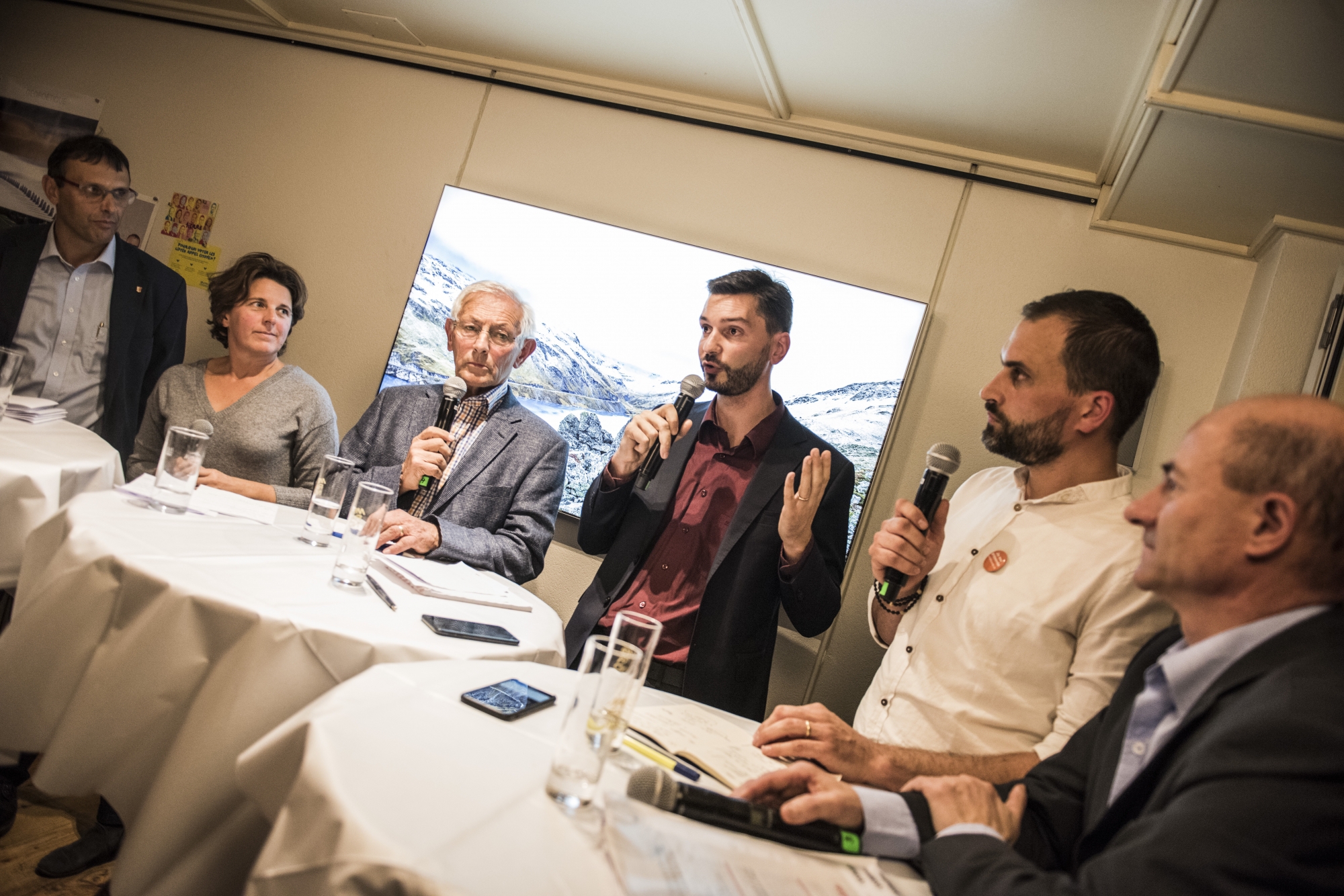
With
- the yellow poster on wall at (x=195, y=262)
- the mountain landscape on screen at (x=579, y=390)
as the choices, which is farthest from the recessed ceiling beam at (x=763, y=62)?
the yellow poster on wall at (x=195, y=262)

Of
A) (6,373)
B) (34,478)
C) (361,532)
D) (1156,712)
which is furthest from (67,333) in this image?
(1156,712)

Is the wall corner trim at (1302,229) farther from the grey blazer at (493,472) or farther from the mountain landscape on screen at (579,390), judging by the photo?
the grey blazer at (493,472)

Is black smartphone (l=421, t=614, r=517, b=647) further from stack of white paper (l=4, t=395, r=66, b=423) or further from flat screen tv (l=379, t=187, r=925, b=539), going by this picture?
stack of white paper (l=4, t=395, r=66, b=423)

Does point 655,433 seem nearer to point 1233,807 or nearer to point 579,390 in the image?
point 579,390

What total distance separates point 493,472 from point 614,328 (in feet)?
3.02

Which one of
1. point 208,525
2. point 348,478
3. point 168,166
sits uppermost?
point 168,166

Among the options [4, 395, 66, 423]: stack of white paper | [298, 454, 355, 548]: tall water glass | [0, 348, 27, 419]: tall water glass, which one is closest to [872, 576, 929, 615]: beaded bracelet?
[298, 454, 355, 548]: tall water glass

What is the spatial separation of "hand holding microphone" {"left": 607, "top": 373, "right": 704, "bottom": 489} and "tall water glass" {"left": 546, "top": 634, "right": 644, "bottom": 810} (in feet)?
3.99

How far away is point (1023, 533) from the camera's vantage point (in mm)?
1757

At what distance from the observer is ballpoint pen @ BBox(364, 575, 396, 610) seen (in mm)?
1637

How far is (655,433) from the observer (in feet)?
7.61

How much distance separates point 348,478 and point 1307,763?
187 cm

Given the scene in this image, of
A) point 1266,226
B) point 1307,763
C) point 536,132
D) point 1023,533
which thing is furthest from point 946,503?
point 536,132

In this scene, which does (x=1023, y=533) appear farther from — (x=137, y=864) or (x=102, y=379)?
(x=102, y=379)
